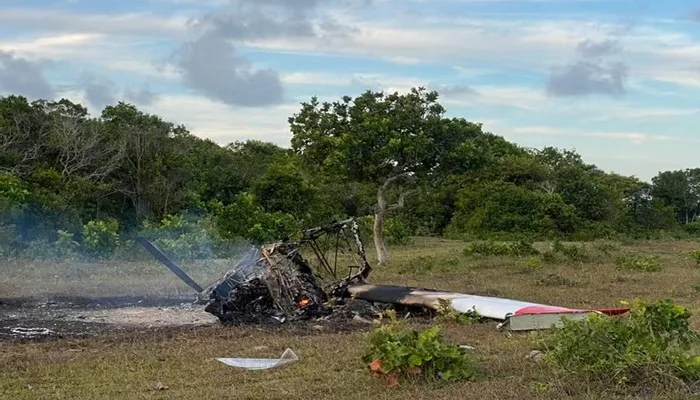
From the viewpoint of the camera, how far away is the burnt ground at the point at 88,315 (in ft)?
34.7

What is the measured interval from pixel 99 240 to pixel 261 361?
14071 mm

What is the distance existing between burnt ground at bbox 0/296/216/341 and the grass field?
71 centimetres

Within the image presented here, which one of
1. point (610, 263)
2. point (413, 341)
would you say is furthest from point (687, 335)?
point (610, 263)

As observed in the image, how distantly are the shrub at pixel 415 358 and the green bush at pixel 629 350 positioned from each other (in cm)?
77

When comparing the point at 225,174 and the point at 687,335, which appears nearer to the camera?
Answer: the point at 687,335

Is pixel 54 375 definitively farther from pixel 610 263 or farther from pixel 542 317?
pixel 610 263

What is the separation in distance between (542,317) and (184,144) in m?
22.6

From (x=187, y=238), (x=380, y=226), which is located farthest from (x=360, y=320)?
(x=187, y=238)

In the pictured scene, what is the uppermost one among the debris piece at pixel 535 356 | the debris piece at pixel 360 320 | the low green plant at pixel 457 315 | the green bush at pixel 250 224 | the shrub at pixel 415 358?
the green bush at pixel 250 224

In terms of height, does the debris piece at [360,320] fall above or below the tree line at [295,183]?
below

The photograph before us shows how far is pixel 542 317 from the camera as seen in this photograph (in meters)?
10.1

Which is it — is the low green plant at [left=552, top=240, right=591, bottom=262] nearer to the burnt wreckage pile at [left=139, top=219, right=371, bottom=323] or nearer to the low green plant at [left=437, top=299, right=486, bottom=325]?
the burnt wreckage pile at [left=139, top=219, right=371, bottom=323]

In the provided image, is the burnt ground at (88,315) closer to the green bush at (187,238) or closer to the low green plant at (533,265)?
the green bush at (187,238)

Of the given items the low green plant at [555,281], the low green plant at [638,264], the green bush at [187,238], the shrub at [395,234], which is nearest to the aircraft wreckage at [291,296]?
the low green plant at [555,281]
